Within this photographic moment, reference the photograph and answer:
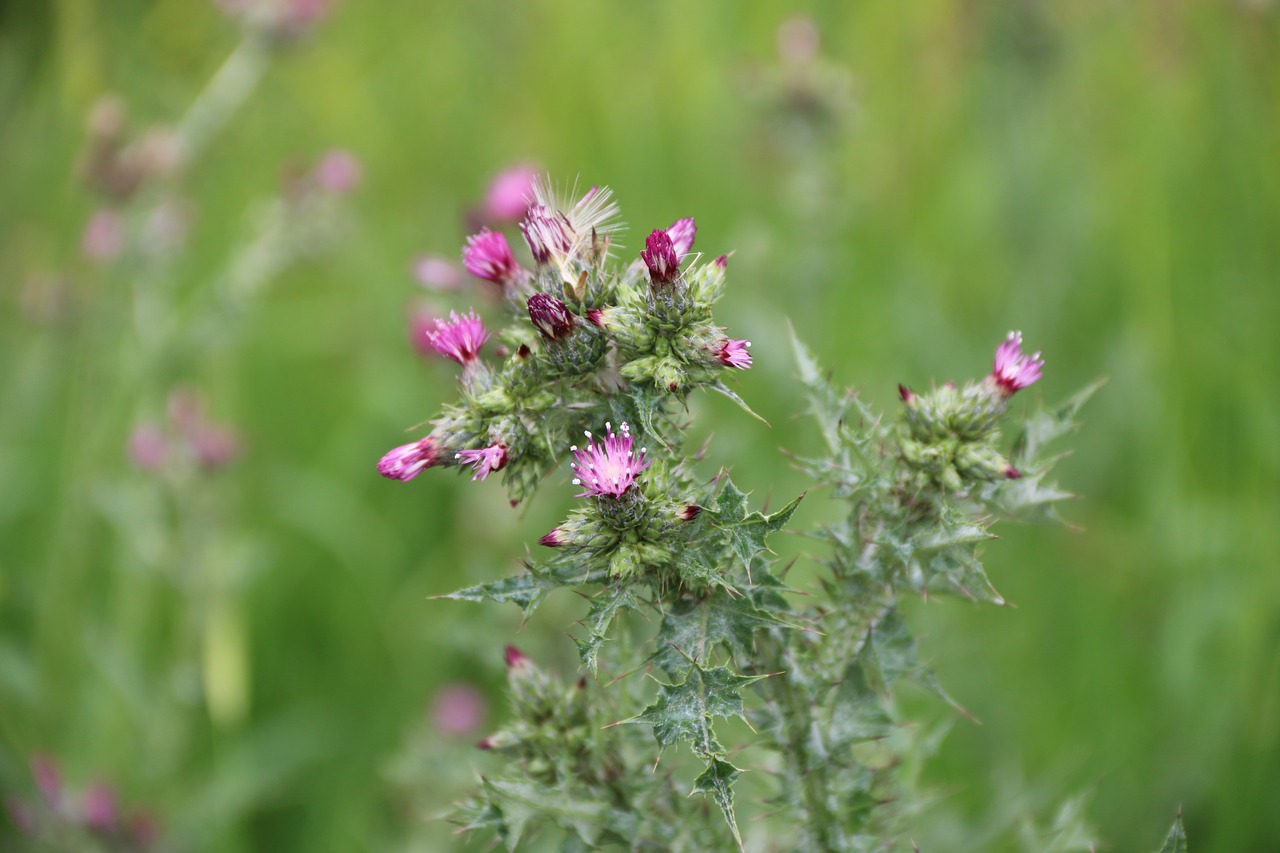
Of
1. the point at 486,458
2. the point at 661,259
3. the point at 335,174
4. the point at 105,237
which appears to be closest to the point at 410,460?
the point at 486,458

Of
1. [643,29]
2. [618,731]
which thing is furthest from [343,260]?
[618,731]

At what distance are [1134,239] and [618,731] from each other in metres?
3.99

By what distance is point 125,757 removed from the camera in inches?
150

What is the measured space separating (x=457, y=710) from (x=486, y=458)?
227 cm

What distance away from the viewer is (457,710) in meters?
3.71

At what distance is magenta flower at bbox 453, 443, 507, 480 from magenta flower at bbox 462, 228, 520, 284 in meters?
0.46

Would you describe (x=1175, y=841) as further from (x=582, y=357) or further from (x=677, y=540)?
(x=582, y=357)

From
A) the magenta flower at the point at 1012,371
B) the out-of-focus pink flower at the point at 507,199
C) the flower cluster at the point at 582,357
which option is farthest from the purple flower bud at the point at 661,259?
the out-of-focus pink flower at the point at 507,199

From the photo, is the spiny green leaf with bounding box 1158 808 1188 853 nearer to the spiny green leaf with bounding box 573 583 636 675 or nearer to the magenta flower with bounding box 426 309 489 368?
the spiny green leaf with bounding box 573 583 636 675

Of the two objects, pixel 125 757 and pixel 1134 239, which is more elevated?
pixel 1134 239

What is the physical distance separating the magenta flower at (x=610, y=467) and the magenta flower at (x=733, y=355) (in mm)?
205

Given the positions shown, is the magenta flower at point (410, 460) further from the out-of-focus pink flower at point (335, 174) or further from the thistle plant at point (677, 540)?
the out-of-focus pink flower at point (335, 174)

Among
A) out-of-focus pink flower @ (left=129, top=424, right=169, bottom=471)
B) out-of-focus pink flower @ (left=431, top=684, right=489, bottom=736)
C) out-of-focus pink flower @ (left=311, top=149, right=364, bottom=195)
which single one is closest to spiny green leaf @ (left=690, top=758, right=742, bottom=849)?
out-of-focus pink flower @ (left=431, top=684, right=489, bottom=736)

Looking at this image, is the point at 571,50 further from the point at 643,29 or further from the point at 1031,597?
the point at 1031,597
